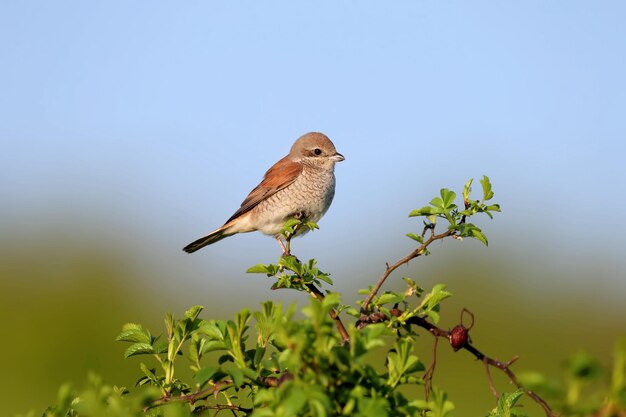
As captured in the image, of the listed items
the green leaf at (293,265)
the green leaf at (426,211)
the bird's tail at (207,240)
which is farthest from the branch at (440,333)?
the bird's tail at (207,240)

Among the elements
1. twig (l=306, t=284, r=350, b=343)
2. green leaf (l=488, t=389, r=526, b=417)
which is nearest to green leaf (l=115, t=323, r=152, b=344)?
twig (l=306, t=284, r=350, b=343)

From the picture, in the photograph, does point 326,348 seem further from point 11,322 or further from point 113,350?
point 11,322

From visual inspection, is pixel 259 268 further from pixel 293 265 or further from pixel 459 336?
pixel 459 336

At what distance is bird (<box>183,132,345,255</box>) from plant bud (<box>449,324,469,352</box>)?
4271 mm

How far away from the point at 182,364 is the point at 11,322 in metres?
4.02

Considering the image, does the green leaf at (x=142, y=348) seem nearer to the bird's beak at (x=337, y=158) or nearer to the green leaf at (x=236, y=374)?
the green leaf at (x=236, y=374)

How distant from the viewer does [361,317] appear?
2207mm

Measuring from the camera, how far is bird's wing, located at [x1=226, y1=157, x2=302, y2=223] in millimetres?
6953

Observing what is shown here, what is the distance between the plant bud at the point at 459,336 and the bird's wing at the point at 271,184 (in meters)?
4.72

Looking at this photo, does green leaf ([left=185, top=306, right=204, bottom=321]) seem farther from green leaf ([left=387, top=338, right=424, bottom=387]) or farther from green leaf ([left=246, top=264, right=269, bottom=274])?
green leaf ([left=387, top=338, right=424, bottom=387])

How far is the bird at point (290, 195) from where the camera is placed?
6.79 m

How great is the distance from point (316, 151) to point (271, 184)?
0.56 meters

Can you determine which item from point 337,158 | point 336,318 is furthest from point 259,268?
point 337,158

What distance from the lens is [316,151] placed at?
7305 mm
